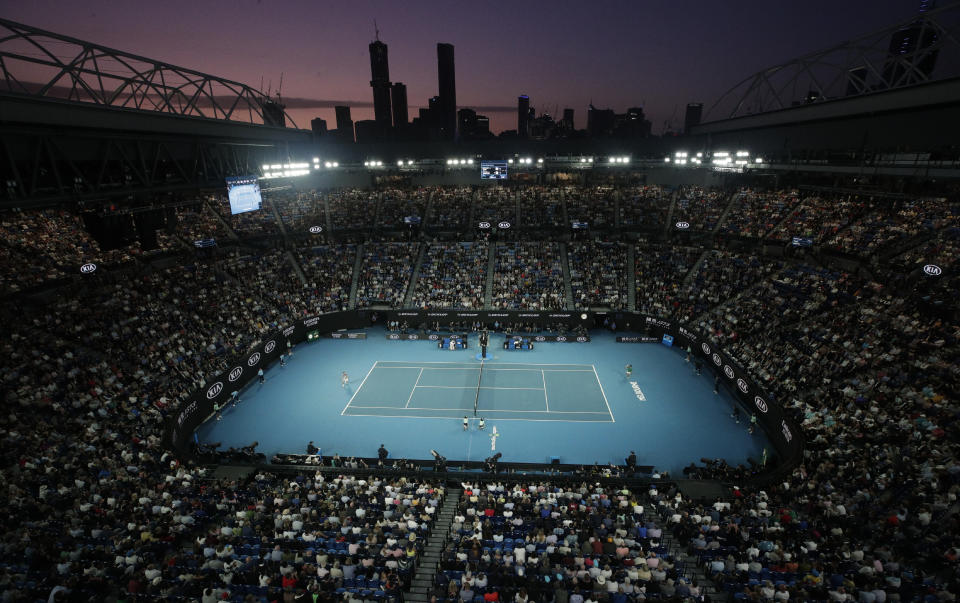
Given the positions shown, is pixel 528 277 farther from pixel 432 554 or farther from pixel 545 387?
pixel 432 554

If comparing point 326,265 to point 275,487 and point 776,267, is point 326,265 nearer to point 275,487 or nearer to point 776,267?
point 275,487

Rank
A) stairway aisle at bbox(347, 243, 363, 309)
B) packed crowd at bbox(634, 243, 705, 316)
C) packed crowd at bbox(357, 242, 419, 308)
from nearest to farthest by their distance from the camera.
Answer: packed crowd at bbox(634, 243, 705, 316)
stairway aisle at bbox(347, 243, 363, 309)
packed crowd at bbox(357, 242, 419, 308)

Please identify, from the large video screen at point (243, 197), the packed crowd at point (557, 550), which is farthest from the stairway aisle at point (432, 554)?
the large video screen at point (243, 197)

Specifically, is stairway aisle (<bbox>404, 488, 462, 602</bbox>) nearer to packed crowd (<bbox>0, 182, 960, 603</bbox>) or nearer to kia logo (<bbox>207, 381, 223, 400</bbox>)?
packed crowd (<bbox>0, 182, 960, 603</bbox>)

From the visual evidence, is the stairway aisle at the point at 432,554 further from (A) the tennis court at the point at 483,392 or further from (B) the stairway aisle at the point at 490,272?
(B) the stairway aisle at the point at 490,272

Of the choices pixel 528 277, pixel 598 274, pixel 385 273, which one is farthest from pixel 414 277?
pixel 598 274

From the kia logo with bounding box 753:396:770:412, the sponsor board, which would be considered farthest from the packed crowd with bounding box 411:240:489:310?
the kia logo with bounding box 753:396:770:412

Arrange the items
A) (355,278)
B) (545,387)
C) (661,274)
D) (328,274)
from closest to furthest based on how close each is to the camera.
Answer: (545,387) < (661,274) < (328,274) < (355,278)
